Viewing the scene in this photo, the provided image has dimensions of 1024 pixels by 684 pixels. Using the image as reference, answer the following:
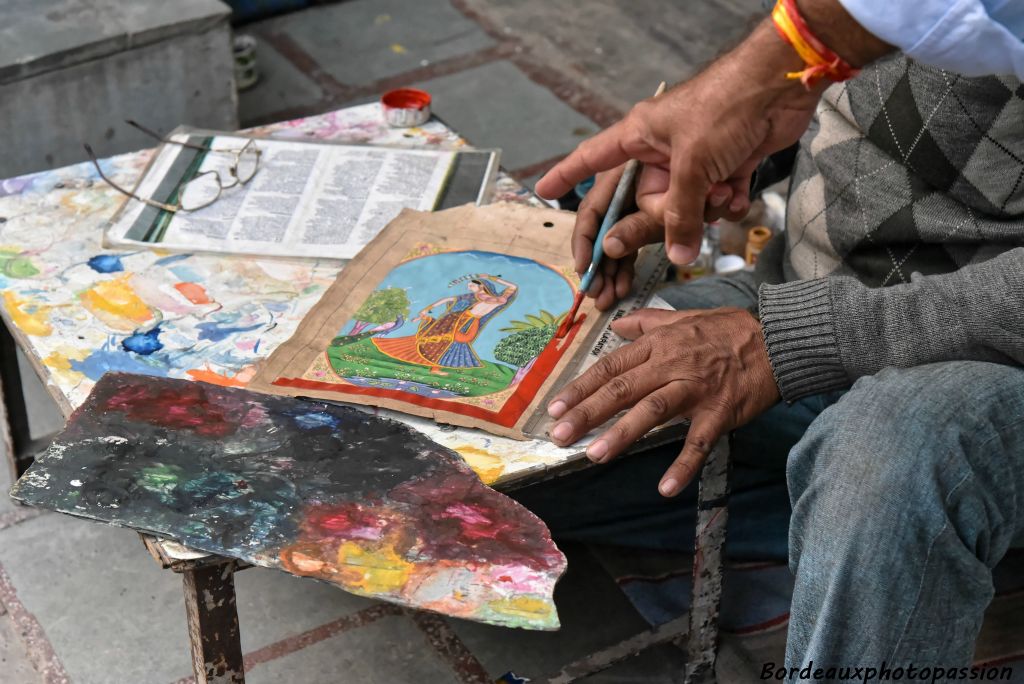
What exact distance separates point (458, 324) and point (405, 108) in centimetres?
59

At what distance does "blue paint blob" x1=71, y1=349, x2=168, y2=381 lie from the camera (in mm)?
1428

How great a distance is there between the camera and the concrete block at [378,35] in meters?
3.40

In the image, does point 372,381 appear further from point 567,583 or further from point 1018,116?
point 1018,116

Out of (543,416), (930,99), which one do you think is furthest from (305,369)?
(930,99)

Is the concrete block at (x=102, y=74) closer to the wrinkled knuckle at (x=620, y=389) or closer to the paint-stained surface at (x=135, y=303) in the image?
the paint-stained surface at (x=135, y=303)

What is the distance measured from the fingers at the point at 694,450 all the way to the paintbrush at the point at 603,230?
0.22 meters

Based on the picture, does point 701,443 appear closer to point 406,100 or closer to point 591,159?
point 591,159

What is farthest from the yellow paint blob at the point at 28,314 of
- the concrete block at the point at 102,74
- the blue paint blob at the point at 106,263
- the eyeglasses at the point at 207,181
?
the concrete block at the point at 102,74

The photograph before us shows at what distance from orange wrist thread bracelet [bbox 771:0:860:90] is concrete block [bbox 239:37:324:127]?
2178 mm

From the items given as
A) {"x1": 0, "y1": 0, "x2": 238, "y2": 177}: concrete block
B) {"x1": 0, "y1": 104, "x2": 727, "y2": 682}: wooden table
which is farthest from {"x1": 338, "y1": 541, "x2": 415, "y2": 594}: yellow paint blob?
{"x1": 0, "y1": 0, "x2": 238, "y2": 177}: concrete block

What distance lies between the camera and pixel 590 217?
155 centimetres

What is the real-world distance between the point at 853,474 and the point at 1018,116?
21.7 inches

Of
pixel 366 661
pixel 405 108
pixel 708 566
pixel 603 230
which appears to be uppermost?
pixel 603 230

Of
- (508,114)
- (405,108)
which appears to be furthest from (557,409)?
(508,114)
